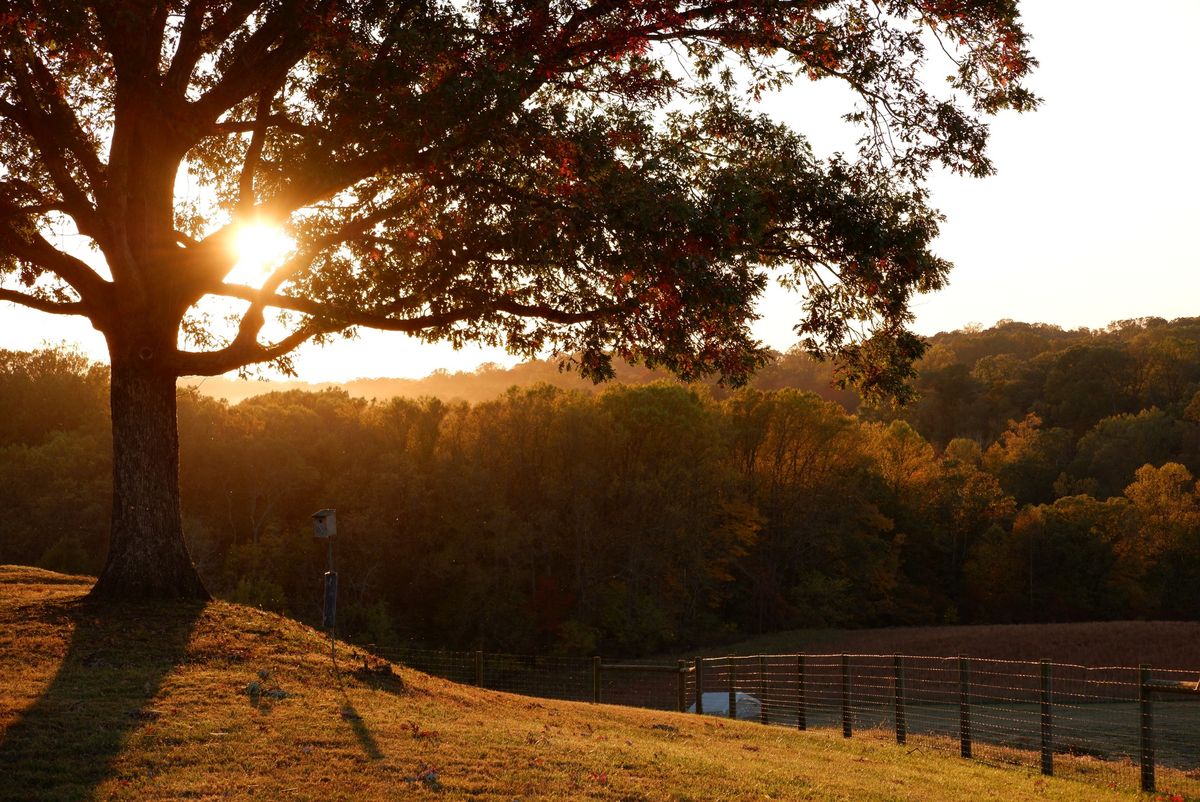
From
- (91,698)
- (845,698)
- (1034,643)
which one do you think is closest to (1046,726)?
(845,698)

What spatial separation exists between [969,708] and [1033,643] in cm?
3331

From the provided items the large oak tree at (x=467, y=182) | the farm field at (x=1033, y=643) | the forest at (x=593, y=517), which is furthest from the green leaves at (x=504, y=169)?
the farm field at (x=1033, y=643)

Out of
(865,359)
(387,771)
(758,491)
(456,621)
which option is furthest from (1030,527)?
(387,771)

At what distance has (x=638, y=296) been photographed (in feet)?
44.7

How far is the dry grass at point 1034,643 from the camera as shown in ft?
140

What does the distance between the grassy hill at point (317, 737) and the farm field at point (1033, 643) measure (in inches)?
1254

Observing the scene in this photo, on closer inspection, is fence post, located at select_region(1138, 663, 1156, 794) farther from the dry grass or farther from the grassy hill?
the dry grass

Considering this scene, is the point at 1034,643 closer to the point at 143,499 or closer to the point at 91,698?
the point at 143,499

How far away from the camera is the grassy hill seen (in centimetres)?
795

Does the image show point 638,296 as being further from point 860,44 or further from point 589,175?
point 860,44

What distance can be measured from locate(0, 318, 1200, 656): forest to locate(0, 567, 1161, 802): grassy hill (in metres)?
25.3

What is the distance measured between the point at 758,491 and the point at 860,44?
149ft

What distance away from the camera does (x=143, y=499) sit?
1512 cm

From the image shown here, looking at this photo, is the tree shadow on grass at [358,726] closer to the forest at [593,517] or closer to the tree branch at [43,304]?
the tree branch at [43,304]
